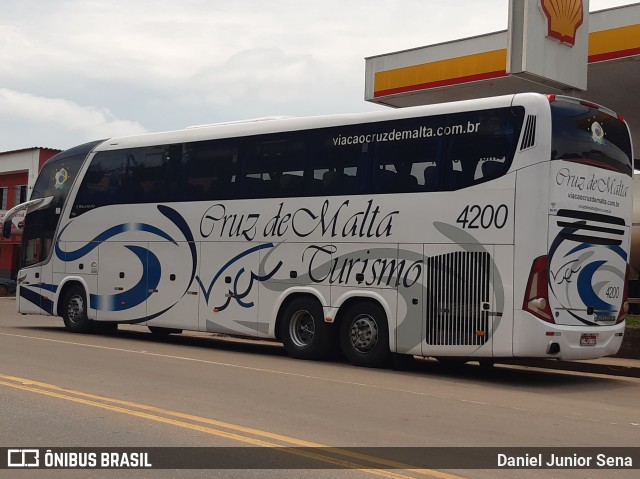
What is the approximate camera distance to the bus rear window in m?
12.8

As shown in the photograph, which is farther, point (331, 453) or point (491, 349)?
point (491, 349)

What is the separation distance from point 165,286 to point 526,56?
8.23 m

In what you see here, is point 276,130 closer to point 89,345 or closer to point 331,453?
point 89,345

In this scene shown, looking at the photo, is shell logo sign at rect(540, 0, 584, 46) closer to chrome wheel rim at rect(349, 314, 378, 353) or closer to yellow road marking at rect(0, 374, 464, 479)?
chrome wheel rim at rect(349, 314, 378, 353)

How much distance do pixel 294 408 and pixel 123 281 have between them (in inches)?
384

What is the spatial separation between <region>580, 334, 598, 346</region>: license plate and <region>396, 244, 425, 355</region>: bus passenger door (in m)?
2.31

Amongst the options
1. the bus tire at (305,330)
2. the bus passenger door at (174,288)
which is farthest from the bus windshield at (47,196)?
the bus tire at (305,330)

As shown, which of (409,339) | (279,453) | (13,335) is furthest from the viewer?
(13,335)

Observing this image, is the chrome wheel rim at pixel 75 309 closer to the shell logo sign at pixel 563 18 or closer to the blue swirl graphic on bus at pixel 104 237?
the blue swirl graphic on bus at pixel 104 237

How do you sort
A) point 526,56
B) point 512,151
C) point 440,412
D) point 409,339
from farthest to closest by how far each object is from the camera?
point 526,56 → point 409,339 → point 512,151 → point 440,412

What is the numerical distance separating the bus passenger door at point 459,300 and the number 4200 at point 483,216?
1.02 ft

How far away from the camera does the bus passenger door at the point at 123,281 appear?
18.4 m

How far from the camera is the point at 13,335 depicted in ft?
61.2

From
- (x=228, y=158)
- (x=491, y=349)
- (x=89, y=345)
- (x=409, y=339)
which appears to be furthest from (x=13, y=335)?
(x=491, y=349)
